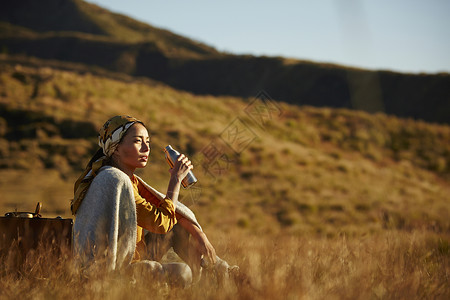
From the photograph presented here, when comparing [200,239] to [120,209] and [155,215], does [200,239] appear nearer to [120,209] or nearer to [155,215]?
[155,215]

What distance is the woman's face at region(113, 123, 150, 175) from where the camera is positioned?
2877mm

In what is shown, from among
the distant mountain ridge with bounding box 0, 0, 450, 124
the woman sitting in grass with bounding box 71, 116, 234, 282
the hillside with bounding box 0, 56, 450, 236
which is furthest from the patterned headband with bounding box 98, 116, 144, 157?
the distant mountain ridge with bounding box 0, 0, 450, 124

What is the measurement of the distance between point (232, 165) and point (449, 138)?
20.4 meters

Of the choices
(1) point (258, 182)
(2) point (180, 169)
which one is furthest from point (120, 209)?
(1) point (258, 182)

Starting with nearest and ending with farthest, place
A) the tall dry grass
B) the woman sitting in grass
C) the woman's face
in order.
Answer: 1. the tall dry grass
2. the woman sitting in grass
3. the woman's face

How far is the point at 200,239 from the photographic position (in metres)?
3.13

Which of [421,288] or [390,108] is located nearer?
[421,288]

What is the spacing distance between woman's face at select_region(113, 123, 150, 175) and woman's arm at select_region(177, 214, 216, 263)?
0.57m

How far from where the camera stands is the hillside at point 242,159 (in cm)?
1492

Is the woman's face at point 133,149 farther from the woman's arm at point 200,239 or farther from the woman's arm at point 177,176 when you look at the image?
the woman's arm at point 200,239

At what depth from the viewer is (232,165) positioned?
19984 mm

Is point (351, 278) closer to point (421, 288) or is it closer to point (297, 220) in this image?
point (421, 288)

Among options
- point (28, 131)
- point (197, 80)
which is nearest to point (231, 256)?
point (28, 131)

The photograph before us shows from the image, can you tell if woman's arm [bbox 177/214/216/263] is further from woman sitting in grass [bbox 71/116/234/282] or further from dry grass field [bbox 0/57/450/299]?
dry grass field [bbox 0/57/450/299]
